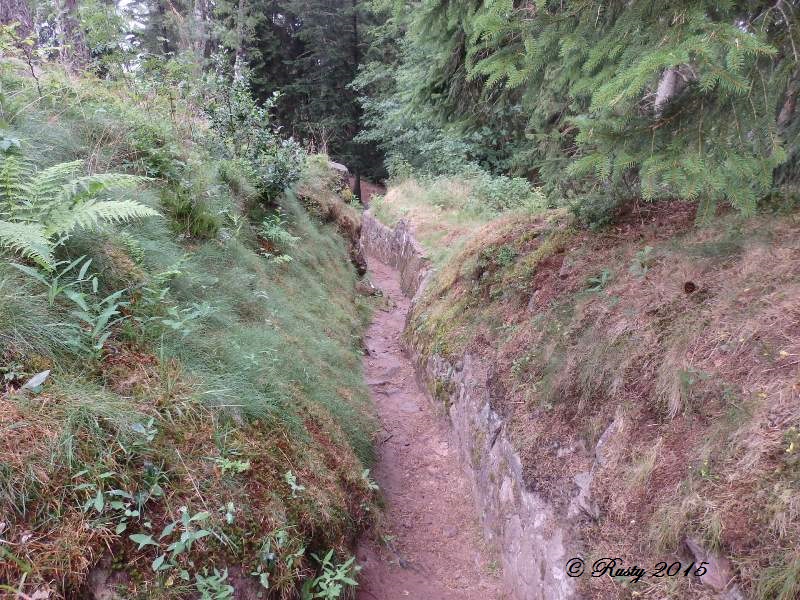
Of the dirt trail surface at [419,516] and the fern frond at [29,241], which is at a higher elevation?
the fern frond at [29,241]

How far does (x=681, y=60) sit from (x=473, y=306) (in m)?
4.19

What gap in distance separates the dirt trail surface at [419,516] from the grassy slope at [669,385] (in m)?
1.14

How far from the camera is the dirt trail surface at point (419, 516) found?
12.0ft

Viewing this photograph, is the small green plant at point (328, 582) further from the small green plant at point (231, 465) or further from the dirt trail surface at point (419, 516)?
the small green plant at point (231, 465)

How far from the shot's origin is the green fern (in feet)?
8.91

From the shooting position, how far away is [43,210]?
10.4 feet

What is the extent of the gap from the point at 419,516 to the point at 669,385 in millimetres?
2755

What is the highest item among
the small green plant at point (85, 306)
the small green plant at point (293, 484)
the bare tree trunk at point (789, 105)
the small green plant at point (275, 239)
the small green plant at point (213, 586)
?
the bare tree trunk at point (789, 105)

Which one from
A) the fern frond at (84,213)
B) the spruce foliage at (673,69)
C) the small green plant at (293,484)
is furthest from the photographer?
the small green plant at (293,484)

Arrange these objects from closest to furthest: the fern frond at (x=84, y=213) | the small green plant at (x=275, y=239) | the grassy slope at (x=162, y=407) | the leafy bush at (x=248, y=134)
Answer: the grassy slope at (x=162, y=407)
the fern frond at (x=84, y=213)
the small green plant at (x=275, y=239)
the leafy bush at (x=248, y=134)

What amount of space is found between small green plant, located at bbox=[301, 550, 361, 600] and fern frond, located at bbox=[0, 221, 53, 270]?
2.44 metres

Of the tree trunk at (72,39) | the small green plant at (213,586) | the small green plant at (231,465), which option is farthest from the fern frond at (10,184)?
the tree trunk at (72,39)

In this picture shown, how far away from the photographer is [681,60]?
2.46m
